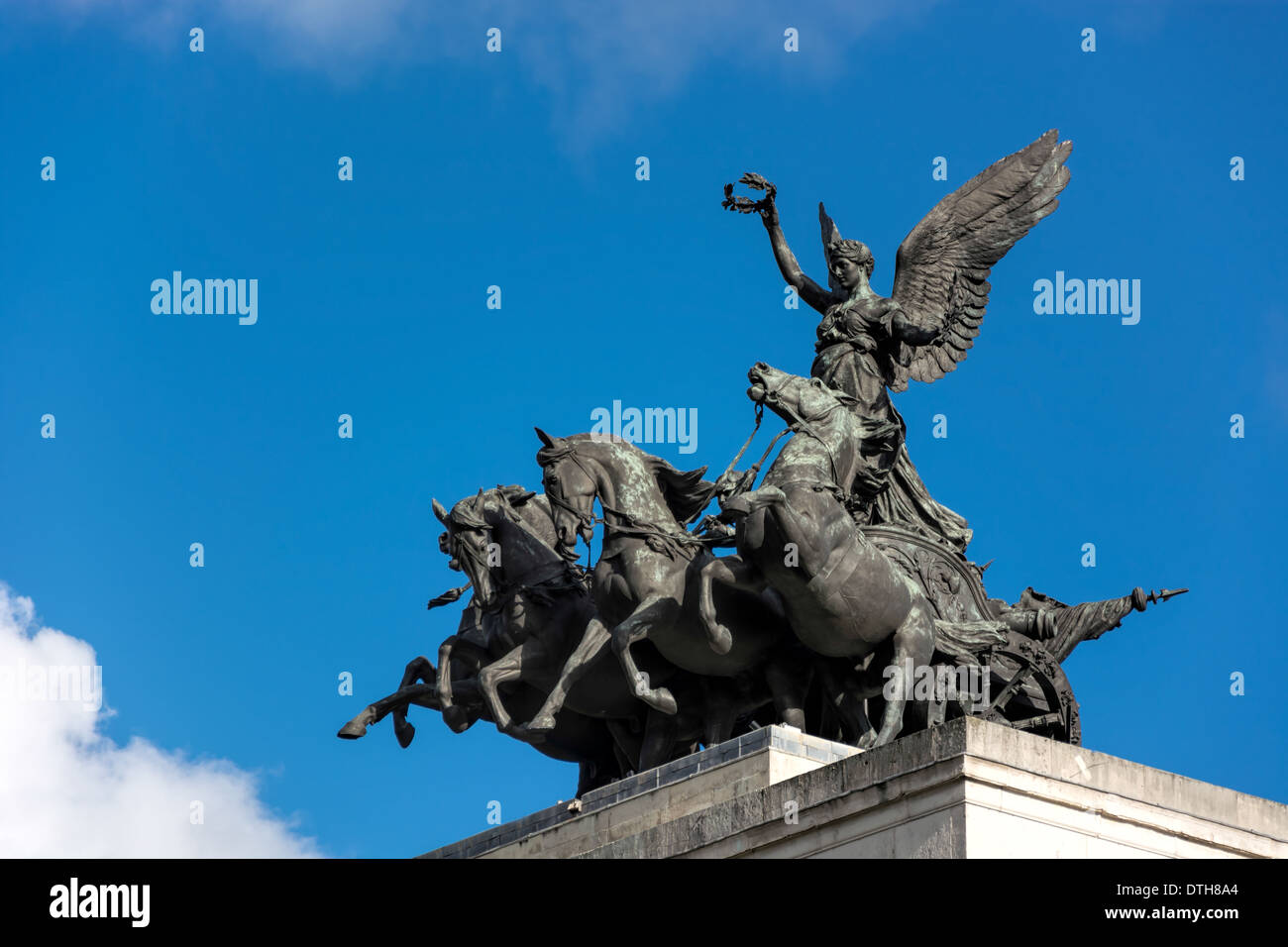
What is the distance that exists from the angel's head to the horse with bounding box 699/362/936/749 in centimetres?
319

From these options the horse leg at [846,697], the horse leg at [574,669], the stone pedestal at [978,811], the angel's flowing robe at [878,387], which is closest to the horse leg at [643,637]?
the horse leg at [574,669]

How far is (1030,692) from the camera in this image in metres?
20.0

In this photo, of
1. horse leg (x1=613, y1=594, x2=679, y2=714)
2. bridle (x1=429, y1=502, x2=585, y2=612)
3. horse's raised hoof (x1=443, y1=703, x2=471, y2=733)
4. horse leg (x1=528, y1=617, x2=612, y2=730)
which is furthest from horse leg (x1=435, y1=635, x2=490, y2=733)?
horse leg (x1=613, y1=594, x2=679, y2=714)

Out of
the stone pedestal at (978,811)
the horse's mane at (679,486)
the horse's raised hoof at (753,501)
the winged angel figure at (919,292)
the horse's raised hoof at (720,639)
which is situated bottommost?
the stone pedestal at (978,811)

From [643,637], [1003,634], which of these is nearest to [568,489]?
[643,637]

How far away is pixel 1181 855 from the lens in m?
14.7

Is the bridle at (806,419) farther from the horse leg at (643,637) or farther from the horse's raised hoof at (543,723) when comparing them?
the horse's raised hoof at (543,723)

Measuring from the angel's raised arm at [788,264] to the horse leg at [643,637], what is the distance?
15.0ft

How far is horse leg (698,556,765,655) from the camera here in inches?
689

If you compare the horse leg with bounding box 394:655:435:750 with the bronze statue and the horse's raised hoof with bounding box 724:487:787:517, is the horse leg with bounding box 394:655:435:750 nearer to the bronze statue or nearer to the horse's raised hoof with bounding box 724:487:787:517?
the bronze statue

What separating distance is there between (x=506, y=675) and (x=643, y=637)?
4.61 ft

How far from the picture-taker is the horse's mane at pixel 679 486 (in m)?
19.1
